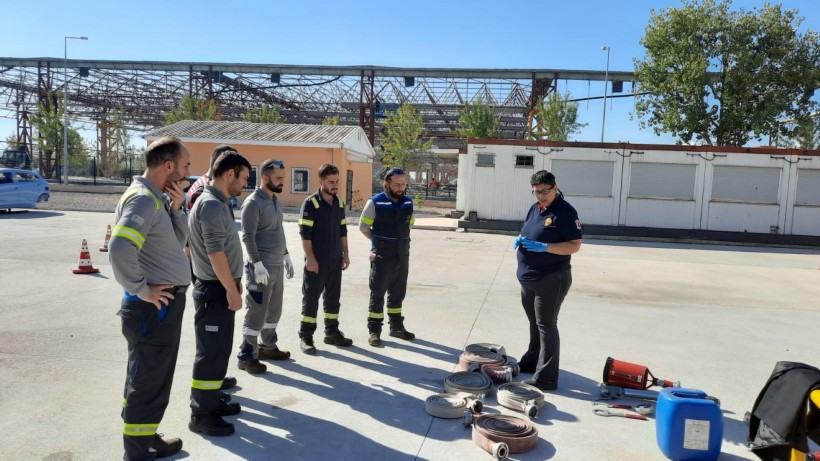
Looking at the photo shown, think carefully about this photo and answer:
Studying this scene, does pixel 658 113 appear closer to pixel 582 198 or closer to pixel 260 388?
pixel 582 198

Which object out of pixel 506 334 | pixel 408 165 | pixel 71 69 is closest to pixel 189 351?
pixel 506 334

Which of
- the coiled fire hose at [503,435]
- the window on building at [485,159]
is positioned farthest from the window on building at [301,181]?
the coiled fire hose at [503,435]

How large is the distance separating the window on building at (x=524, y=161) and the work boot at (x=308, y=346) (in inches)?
621

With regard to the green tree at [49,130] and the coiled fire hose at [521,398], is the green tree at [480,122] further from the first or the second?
the coiled fire hose at [521,398]

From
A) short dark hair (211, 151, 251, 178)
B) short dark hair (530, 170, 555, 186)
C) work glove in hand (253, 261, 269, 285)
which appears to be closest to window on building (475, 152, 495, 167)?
short dark hair (530, 170, 555, 186)

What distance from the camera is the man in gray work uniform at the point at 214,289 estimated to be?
11.8 feet

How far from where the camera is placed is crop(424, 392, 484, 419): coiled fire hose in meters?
3.99

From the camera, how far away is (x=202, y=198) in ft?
12.1

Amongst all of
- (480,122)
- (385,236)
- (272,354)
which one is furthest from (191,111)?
(272,354)

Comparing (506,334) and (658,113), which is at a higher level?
(658,113)

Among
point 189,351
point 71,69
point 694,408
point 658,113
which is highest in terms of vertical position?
point 71,69

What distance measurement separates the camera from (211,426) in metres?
3.61

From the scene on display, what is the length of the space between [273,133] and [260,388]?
25.5 m

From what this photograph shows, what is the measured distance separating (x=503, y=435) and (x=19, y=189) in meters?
21.4
